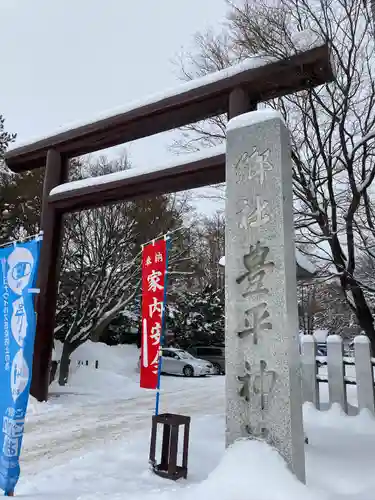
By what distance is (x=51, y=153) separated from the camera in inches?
395

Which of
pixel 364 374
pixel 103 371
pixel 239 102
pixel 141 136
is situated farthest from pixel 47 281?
pixel 103 371

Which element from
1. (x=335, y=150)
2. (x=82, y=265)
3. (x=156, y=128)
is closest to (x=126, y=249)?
(x=82, y=265)

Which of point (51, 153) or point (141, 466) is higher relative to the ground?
point (51, 153)

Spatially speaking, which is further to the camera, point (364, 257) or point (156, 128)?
point (364, 257)

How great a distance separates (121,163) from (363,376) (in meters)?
11.8

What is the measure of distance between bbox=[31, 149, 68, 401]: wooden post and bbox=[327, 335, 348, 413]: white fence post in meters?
5.78

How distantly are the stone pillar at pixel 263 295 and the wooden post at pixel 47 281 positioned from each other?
19.7 feet

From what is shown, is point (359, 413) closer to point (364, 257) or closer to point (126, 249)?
point (364, 257)

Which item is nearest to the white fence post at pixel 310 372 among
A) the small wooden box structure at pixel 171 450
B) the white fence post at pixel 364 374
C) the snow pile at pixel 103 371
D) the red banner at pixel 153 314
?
the white fence post at pixel 364 374

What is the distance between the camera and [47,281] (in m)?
9.46

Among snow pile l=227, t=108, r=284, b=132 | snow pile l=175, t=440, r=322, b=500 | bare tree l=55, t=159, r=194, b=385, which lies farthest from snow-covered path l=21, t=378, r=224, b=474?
snow pile l=227, t=108, r=284, b=132

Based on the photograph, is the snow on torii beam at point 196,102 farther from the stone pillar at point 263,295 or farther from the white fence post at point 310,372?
the white fence post at point 310,372

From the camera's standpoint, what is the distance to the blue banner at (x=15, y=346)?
425cm

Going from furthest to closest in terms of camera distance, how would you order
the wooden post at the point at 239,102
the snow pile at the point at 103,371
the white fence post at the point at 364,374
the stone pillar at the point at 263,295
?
the snow pile at the point at 103,371 → the white fence post at the point at 364,374 → the wooden post at the point at 239,102 → the stone pillar at the point at 263,295
